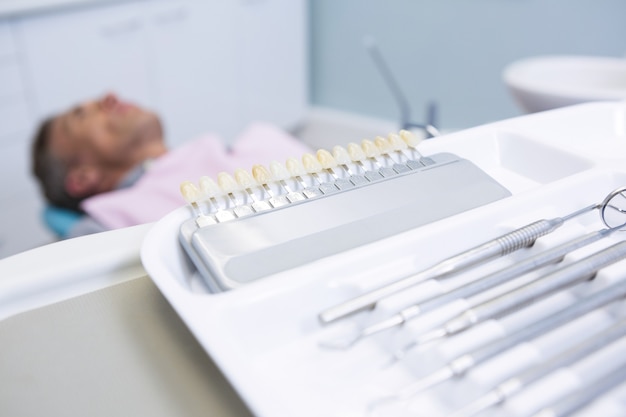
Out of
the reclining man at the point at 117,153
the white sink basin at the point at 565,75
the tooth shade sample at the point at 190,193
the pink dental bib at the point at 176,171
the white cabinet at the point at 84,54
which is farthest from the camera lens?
the white cabinet at the point at 84,54

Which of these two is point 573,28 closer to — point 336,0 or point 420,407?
point 336,0

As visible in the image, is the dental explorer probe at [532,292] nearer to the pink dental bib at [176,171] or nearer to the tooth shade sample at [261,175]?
the tooth shade sample at [261,175]

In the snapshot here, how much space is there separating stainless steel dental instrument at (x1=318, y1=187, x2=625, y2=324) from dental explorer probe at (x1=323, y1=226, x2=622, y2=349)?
13mm

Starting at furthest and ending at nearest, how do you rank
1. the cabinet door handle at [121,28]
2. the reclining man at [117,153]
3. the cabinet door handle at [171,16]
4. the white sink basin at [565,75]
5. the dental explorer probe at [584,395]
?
the cabinet door handle at [171,16]
the cabinet door handle at [121,28]
the reclining man at [117,153]
the white sink basin at [565,75]
the dental explorer probe at [584,395]

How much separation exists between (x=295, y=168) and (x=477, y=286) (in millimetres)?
150

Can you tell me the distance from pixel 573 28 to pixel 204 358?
1787 millimetres

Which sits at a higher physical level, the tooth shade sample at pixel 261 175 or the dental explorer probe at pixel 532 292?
the tooth shade sample at pixel 261 175

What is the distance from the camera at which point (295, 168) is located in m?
0.42

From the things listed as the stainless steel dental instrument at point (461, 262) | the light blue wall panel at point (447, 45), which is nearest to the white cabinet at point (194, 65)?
the light blue wall panel at point (447, 45)

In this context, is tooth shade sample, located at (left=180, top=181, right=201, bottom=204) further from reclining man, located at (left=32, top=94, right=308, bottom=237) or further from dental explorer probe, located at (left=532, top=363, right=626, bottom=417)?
reclining man, located at (left=32, top=94, right=308, bottom=237)

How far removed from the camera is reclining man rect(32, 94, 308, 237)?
1358 millimetres

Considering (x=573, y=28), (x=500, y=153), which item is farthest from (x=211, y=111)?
(x=500, y=153)

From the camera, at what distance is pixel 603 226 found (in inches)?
16.2

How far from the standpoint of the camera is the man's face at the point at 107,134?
146 cm
